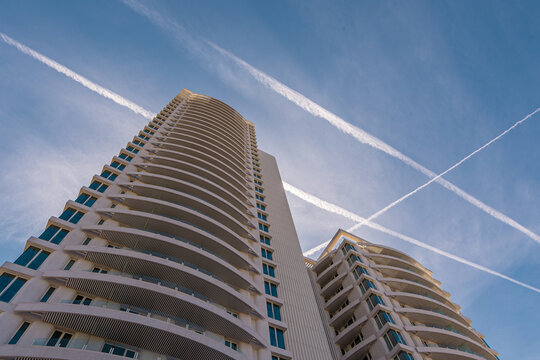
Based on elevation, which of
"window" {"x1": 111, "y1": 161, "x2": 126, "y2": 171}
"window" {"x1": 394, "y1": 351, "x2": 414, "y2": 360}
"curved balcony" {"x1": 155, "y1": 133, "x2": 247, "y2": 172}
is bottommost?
"window" {"x1": 394, "y1": 351, "x2": 414, "y2": 360}

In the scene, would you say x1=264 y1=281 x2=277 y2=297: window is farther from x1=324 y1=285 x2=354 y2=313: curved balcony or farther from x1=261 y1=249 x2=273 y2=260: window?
x1=324 y1=285 x2=354 y2=313: curved balcony

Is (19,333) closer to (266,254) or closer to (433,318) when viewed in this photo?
(266,254)

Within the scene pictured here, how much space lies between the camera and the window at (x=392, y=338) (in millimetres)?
31641

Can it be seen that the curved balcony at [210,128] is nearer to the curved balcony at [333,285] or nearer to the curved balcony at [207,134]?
the curved balcony at [207,134]

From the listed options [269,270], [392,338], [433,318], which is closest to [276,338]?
[269,270]

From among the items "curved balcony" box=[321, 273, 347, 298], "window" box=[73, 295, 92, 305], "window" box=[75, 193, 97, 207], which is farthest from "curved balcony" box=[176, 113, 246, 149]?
"window" box=[73, 295, 92, 305]

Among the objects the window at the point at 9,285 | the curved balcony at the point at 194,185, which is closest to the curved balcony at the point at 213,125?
the curved balcony at the point at 194,185

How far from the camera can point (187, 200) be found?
29344 mm

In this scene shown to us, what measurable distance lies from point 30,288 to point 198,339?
9.35 metres

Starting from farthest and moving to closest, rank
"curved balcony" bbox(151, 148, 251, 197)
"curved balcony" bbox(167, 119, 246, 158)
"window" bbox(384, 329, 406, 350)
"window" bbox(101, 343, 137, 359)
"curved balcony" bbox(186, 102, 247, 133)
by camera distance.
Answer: "curved balcony" bbox(186, 102, 247, 133), "curved balcony" bbox(167, 119, 246, 158), "curved balcony" bbox(151, 148, 251, 197), "window" bbox(384, 329, 406, 350), "window" bbox(101, 343, 137, 359)

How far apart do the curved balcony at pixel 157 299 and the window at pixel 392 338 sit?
1733 centimetres

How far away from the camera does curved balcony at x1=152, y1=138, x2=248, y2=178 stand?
130 ft

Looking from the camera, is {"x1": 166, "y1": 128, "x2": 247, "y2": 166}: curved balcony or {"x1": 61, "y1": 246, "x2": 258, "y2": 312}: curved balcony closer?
{"x1": 61, "y1": 246, "x2": 258, "y2": 312}: curved balcony

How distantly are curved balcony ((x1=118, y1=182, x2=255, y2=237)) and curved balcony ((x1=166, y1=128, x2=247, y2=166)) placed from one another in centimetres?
1366
